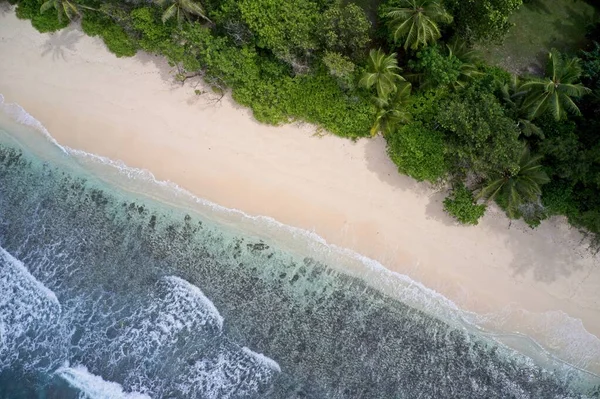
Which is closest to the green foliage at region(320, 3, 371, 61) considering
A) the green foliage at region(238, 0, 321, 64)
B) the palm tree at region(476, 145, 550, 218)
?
the green foliage at region(238, 0, 321, 64)

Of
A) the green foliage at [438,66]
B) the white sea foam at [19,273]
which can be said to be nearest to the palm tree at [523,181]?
the green foliage at [438,66]

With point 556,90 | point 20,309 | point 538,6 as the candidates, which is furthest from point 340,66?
point 20,309

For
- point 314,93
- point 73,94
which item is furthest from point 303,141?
point 73,94

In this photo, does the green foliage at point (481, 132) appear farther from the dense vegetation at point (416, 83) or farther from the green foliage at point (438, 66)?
the green foliage at point (438, 66)

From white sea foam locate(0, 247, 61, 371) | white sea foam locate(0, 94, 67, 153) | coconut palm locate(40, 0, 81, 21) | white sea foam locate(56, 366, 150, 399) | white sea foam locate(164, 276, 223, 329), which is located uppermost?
coconut palm locate(40, 0, 81, 21)

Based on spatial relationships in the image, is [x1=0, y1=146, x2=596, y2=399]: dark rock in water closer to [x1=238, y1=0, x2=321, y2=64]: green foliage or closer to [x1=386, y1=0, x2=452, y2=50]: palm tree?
[x1=238, y1=0, x2=321, y2=64]: green foliage

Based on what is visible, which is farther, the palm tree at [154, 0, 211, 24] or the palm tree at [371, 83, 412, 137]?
the palm tree at [371, 83, 412, 137]

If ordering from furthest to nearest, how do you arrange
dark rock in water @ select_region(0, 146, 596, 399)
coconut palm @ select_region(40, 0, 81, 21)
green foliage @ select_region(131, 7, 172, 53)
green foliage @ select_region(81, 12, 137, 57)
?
green foliage @ select_region(81, 12, 137, 57) < green foliage @ select_region(131, 7, 172, 53) < dark rock in water @ select_region(0, 146, 596, 399) < coconut palm @ select_region(40, 0, 81, 21)
